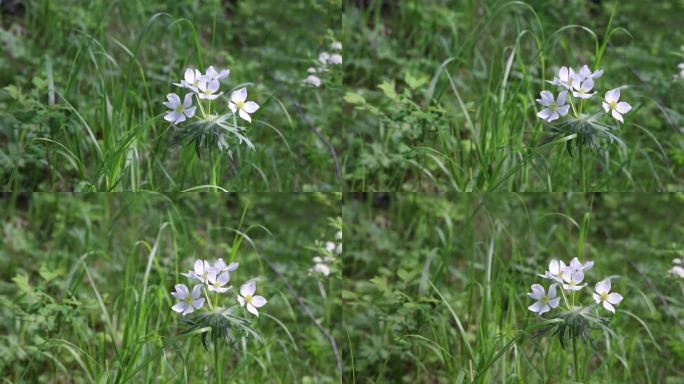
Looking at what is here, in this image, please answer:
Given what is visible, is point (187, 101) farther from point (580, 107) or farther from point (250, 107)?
point (580, 107)

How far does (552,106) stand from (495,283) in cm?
71

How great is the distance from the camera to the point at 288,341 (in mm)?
3729

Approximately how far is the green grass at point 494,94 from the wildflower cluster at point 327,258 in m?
0.23

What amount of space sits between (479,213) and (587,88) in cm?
101

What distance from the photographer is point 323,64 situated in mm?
3918

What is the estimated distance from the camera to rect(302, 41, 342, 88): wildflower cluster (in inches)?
152

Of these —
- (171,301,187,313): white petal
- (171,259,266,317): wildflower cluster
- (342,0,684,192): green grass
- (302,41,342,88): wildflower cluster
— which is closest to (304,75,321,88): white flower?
(302,41,342,88): wildflower cluster

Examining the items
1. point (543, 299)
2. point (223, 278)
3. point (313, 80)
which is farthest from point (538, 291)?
point (313, 80)

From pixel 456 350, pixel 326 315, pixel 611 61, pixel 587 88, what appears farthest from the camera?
pixel 611 61

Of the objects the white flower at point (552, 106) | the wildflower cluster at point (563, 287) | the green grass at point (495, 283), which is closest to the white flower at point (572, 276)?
the wildflower cluster at point (563, 287)

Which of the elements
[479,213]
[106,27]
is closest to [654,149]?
[479,213]

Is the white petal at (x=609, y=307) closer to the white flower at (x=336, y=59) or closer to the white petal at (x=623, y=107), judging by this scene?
the white petal at (x=623, y=107)

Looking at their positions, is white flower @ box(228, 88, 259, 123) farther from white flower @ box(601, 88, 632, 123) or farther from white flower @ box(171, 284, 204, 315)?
white flower @ box(601, 88, 632, 123)

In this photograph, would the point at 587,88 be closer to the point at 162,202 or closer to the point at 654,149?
the point at 654,149
